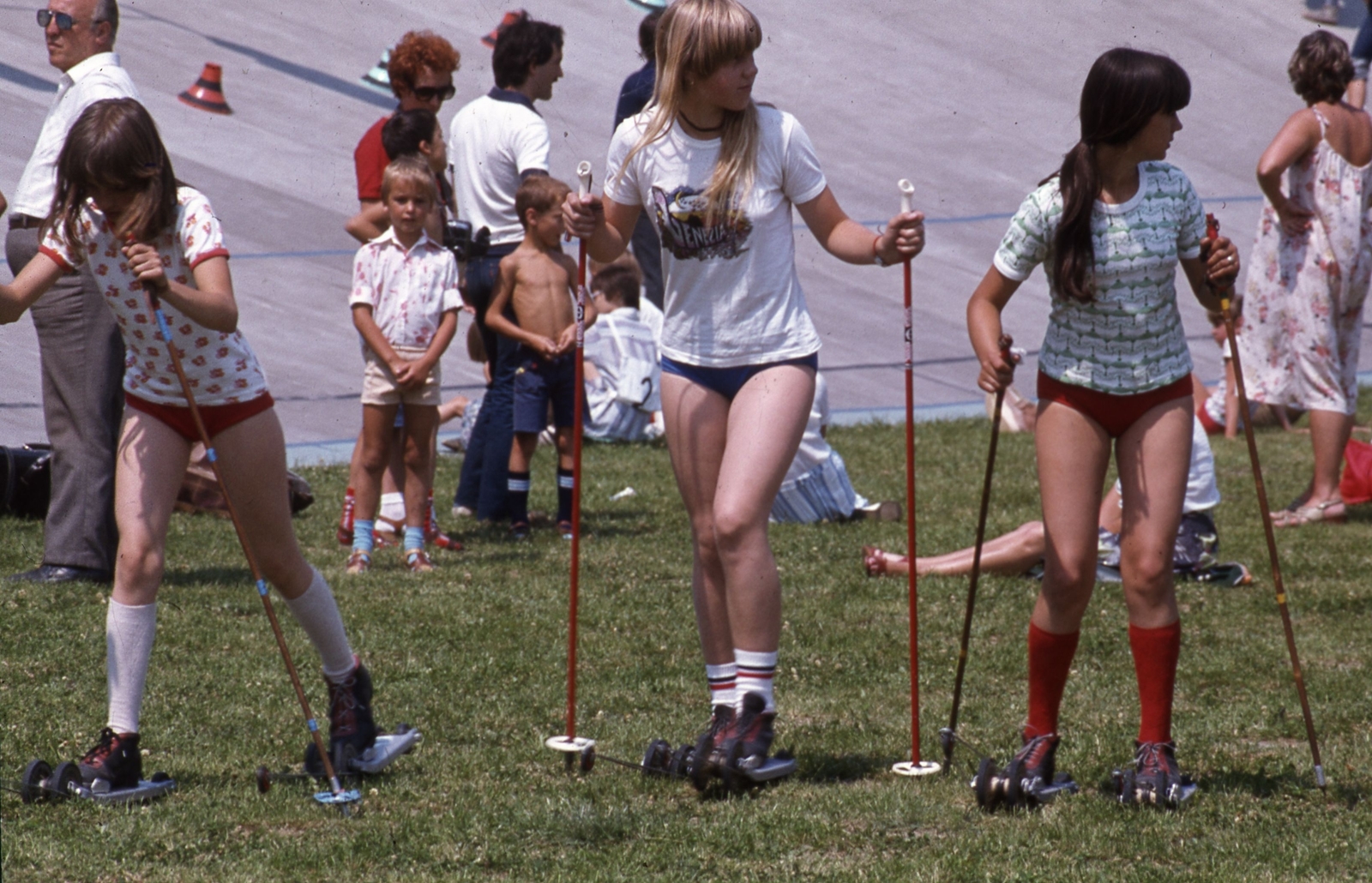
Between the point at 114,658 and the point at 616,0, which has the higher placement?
the point at 616,0

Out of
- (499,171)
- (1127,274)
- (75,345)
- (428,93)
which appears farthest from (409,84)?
(1127,274)

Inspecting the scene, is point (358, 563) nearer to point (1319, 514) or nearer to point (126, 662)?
point (126, 662)

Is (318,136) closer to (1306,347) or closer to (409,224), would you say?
(409,224)

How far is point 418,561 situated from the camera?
751 centimetres

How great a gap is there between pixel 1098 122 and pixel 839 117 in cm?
1592

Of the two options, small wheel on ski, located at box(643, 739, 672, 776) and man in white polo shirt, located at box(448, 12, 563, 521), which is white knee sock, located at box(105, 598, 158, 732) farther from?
man in white polo shirt, located at box(448, 12, 563, 521)

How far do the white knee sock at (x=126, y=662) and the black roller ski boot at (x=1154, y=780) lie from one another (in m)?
2.59

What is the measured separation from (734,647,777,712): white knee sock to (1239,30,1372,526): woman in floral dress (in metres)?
4.97

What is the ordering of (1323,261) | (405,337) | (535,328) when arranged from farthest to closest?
1. (1323,261)
2. (535,328)
3. (405,337)

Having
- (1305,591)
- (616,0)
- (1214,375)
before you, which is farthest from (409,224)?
(616,0)

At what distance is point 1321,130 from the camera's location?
8469 millimetres

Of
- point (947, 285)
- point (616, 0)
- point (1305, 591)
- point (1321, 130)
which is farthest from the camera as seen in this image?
point (616, 0)

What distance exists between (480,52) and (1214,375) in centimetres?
987

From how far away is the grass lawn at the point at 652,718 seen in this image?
394 centimetres
